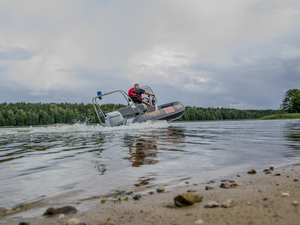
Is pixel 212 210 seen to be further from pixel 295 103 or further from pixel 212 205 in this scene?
pixel 295 103

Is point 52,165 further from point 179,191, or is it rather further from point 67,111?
point 67,111

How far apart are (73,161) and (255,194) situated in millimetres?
2671

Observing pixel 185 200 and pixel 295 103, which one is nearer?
pixel 185 200

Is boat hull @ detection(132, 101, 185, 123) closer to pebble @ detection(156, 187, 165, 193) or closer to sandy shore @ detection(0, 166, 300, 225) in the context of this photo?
pebble @ detection(156, 187, 165, 193)

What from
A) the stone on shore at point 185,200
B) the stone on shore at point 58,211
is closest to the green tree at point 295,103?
the stone on shore at point 185,200

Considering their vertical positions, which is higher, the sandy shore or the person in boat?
the person in boat

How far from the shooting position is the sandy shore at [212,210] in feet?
4.04

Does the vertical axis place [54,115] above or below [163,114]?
above

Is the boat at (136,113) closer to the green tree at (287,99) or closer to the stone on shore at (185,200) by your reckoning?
the stone on shore at (185,200)

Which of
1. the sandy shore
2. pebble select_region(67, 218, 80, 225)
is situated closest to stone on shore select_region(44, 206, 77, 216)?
the sandy shore

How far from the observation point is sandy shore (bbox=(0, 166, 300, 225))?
123 cm

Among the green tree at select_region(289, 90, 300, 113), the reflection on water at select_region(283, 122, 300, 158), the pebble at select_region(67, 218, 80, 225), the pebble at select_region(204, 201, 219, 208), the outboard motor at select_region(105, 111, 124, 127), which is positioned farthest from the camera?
the green tree at select_region(289, 90, 300, 113)

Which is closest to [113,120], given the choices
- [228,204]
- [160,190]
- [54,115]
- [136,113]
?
[136,113]

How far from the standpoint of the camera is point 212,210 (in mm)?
1382
